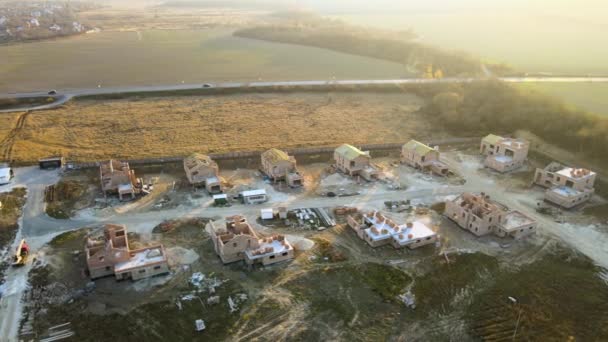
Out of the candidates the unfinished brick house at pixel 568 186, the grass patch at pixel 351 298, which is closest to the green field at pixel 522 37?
the unfinished brick house at pixel 568 186

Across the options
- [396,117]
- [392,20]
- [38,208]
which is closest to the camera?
[38,208]

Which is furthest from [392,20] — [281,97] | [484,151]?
[484,151]

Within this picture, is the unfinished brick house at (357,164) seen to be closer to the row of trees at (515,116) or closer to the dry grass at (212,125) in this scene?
the dry grass at (212,125)

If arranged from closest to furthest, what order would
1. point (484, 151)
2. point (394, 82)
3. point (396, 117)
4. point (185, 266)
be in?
point (185, 266) < point (484, 151) < point (396, 117) < point (394, 82)

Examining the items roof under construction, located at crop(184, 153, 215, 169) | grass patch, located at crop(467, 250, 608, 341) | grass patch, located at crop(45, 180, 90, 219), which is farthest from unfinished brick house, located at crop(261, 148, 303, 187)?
grass patch, located at crop(467, 250, 608, 341)

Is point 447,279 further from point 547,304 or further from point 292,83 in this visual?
point 292,83

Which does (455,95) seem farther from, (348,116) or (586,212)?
(586,212)

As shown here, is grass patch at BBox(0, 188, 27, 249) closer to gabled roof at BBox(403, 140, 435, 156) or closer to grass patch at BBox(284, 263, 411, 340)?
grass patch at BBox(284, 263, 411, 340)
